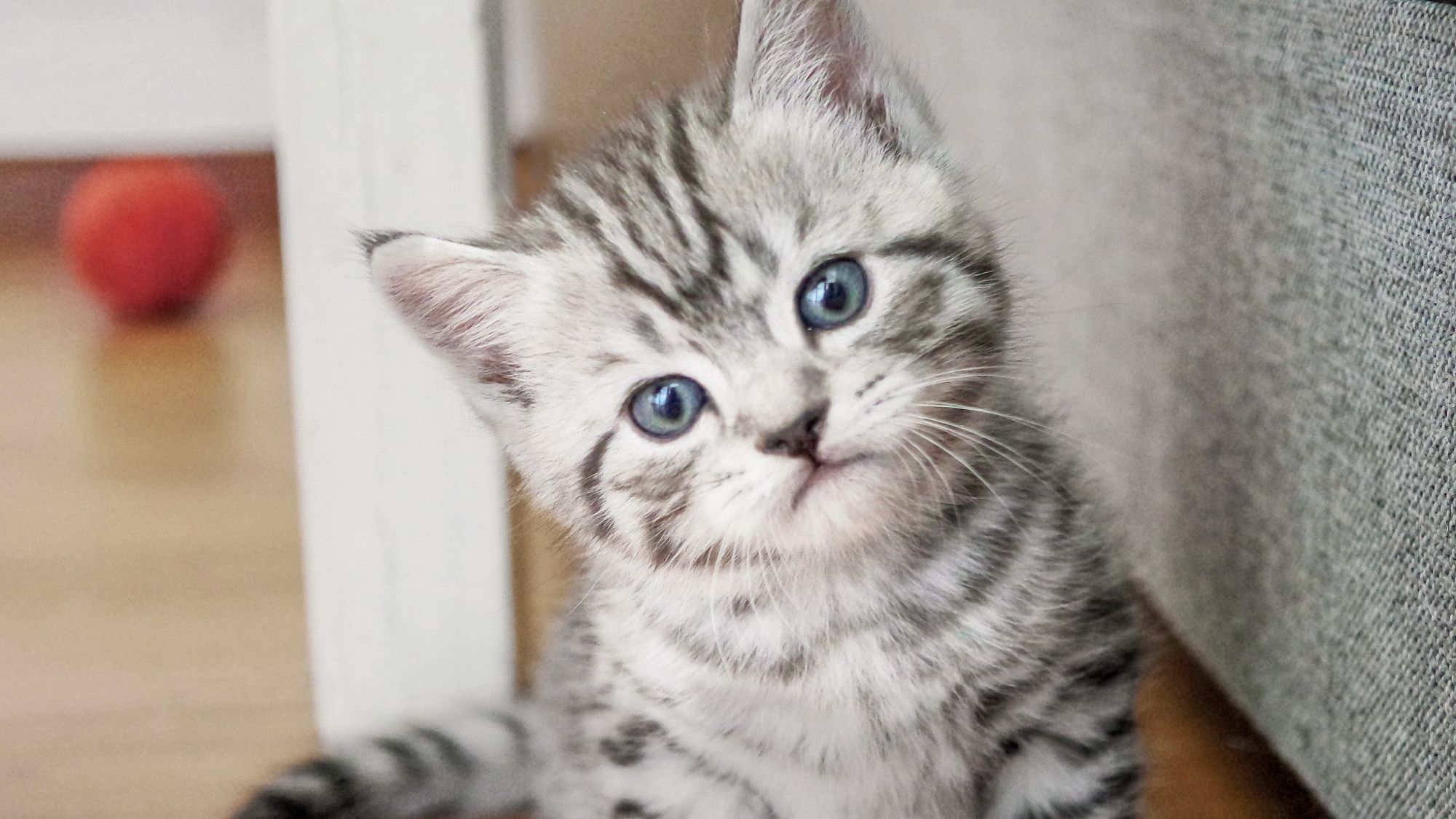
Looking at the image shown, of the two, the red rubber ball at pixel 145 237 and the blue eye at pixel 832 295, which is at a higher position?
the red rubber ball at pixel 145 237

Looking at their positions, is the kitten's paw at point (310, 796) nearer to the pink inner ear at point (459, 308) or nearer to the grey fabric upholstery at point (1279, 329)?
the pink inner ear at point (459, 308)

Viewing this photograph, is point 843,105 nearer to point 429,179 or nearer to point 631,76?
point 429,179

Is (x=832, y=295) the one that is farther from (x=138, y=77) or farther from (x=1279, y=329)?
(x=138, y=77)

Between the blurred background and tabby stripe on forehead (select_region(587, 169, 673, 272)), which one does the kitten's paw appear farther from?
tabby stripe on forehead (select_region(587, 169, 673, 272))

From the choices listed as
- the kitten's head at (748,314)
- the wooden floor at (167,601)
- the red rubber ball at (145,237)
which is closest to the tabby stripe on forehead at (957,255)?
the kitten's head at (748,314)

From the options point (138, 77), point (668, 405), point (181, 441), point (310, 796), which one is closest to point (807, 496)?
point (668, 405)

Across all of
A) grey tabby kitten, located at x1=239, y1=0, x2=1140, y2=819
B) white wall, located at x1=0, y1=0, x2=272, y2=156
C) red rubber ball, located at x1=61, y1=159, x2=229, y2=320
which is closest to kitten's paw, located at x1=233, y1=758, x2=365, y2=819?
grey tabby kitten, located at x1=239, y1=0, x2=1140, y2=819
